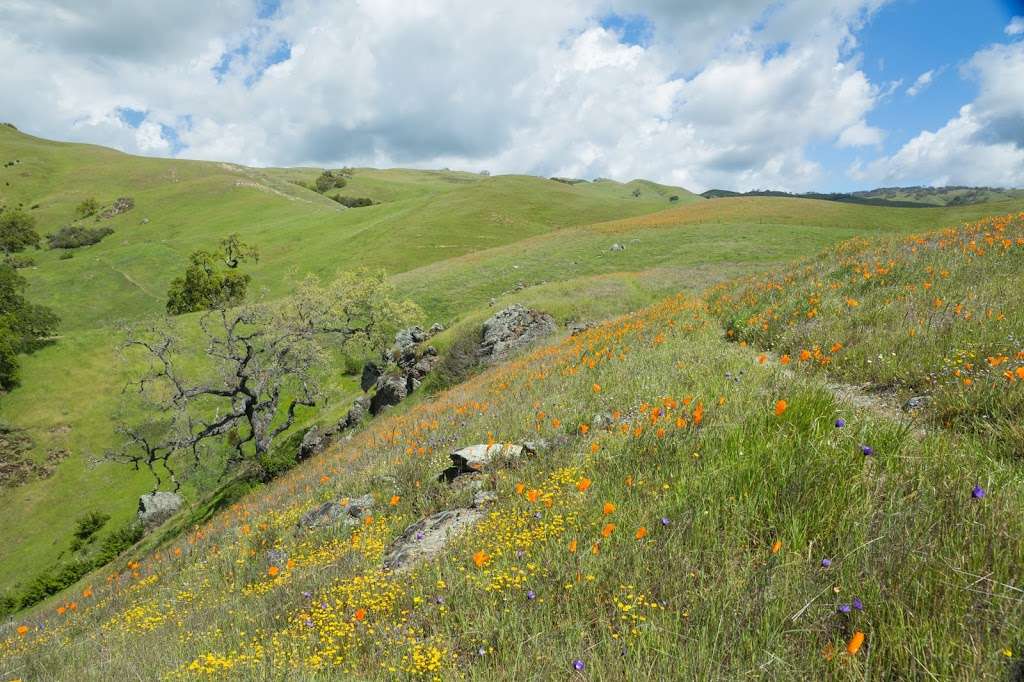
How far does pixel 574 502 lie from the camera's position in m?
4.04

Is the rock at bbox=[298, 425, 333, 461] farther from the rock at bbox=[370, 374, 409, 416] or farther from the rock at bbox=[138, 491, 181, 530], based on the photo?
the rock at bbox=[138, 491, 181, 530]

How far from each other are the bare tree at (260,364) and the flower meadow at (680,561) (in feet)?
66.8

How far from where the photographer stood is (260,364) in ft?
87.1

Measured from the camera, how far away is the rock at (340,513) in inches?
249

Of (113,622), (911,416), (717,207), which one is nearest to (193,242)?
(717,207)

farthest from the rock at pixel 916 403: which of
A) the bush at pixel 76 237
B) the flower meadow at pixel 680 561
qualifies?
the bush at pixel 76 237

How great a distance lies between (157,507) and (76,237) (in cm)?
8954

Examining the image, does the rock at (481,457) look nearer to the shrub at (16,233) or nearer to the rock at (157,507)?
the rock at (157,507)

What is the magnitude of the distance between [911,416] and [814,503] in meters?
2.46

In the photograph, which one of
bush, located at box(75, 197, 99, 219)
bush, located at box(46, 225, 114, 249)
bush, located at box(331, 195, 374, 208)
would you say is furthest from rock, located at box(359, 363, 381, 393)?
bush, located at box(331, 195, 374, 208)

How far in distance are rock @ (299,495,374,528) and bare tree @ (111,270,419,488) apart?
19383 mm

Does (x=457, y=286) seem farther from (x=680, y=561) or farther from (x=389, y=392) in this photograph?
(x=680, y=561)

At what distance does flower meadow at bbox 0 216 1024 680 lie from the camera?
2.39 meters

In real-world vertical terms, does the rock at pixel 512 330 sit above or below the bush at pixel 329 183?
below
